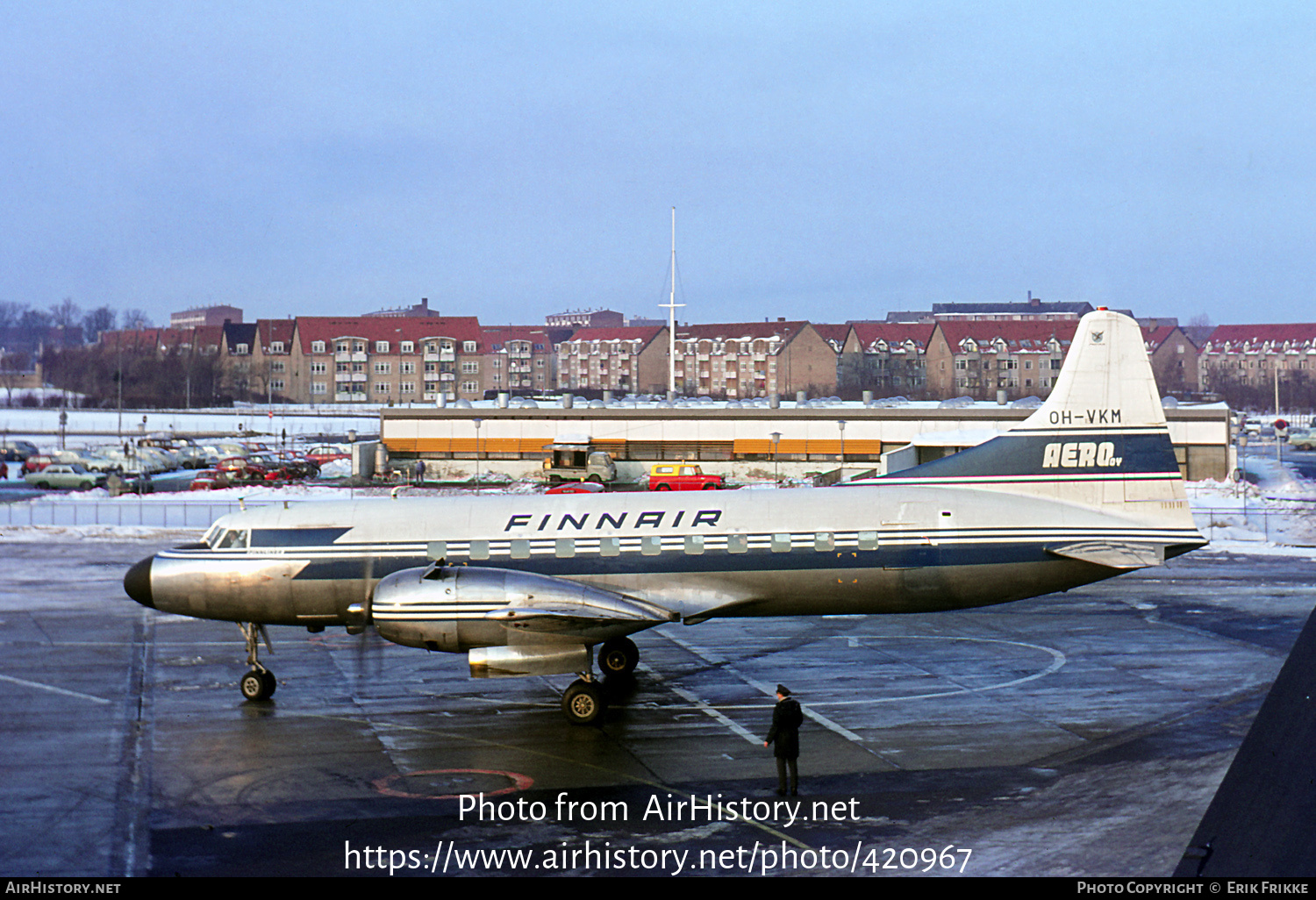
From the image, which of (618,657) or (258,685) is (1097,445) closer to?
(618,657)

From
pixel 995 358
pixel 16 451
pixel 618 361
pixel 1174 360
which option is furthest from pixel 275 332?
pixel 1174 360

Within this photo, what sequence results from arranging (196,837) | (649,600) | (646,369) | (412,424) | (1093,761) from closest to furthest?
(196,837) → (1093,761) → (649,600) → (412,424) → (646,369)

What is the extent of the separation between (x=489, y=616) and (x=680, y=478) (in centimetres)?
3683

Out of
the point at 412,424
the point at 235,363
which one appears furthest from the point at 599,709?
the point at 235,363

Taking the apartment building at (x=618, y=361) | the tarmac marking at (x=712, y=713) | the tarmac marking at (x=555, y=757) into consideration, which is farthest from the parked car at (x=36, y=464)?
the apartment building at (x=618, y=361)

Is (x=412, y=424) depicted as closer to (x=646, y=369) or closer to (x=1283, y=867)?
(x=1283, y=867)

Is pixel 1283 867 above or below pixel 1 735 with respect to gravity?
above

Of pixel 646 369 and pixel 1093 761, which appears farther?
pixel 646 369

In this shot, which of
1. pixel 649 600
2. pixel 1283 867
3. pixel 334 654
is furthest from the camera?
pixel 334 654

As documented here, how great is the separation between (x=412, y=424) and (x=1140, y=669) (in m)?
52.5

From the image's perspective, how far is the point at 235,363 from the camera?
16125cm

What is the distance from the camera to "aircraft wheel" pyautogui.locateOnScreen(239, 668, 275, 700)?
23625 mm

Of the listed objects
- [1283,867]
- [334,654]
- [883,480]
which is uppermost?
[883,480]

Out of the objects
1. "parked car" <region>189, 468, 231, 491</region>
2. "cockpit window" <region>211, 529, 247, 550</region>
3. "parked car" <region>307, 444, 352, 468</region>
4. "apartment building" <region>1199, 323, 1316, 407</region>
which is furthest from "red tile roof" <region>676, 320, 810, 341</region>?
"cockpit window" <region>211, 529, 247, 550</region>
